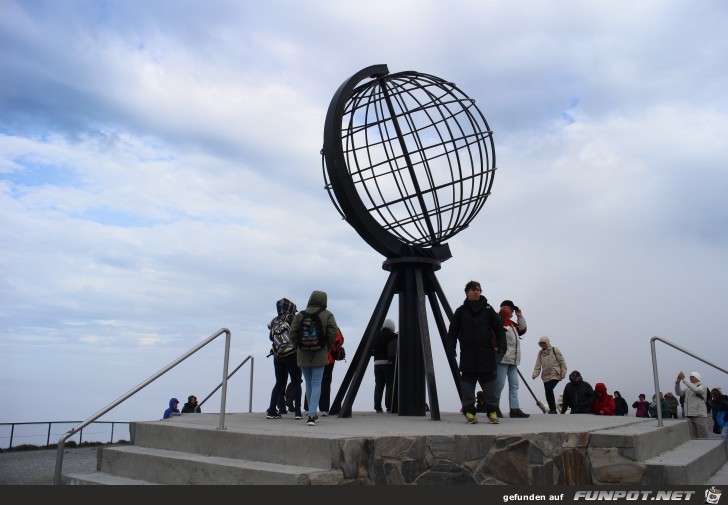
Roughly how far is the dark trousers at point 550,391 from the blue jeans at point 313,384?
4.24 m

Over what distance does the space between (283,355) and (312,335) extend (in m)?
0.86

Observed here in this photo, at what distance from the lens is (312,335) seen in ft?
21.0

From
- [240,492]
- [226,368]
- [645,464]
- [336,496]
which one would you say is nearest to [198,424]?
[226,368]

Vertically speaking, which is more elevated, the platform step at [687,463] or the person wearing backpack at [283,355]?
the person wearing backpack at [283,355]

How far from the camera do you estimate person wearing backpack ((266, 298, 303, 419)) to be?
710 centimetres

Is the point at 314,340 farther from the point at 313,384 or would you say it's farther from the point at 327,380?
the point at 327,380

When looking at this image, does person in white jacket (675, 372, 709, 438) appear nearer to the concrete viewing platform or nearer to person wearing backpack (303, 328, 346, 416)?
the concrete viewing platform

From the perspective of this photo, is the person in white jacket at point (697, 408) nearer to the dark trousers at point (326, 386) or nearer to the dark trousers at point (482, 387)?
the dark trousers at point (482, 387)

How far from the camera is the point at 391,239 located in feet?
27.1

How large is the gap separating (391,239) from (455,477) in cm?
373

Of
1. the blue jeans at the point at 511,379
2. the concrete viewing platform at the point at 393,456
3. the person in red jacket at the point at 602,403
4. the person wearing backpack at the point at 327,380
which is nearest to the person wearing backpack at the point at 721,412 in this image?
the person in red jacket at the point at 602,403

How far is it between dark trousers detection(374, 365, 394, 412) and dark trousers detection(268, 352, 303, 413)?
6.75ft

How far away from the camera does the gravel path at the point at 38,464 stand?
7.79 meters

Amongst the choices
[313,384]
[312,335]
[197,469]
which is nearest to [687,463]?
[313,384]
